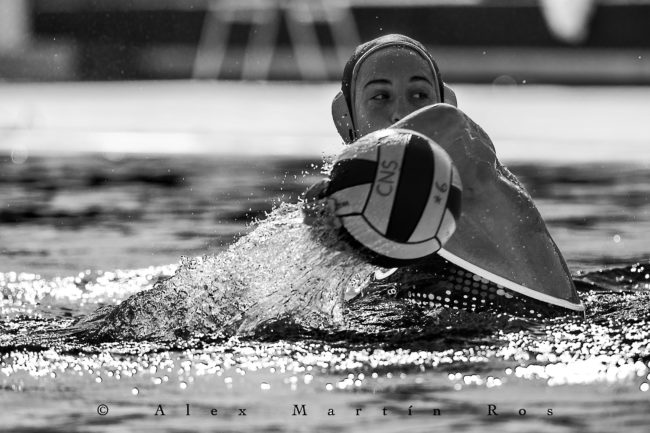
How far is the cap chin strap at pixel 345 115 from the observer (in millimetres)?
5367

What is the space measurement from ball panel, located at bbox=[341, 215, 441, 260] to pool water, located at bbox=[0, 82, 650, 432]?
24cm

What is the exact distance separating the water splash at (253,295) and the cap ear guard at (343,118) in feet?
2.30

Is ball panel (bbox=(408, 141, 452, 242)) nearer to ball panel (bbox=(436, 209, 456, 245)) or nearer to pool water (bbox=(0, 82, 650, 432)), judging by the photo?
ball panel (bbox=(436, 209, 456, 245))

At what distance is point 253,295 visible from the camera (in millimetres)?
4859

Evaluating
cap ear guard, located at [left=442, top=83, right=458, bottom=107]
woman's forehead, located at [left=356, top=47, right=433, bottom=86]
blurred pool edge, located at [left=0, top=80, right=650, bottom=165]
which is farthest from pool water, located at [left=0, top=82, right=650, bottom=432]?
blurred pool edge, located at [left=0, top=80, right=650, bottom=165]

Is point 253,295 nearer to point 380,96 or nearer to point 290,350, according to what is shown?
point 290,350

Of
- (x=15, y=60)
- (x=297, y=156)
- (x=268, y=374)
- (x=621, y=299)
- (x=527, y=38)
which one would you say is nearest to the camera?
(x=268, y=374)

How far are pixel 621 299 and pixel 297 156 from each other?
6932 millimetres

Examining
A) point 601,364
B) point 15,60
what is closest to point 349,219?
point 601,364

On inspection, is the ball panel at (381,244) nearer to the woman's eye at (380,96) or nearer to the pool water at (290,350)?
the pool water at (290,350)

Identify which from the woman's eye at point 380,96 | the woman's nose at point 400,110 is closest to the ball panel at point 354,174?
the woman's nose at point 400,110

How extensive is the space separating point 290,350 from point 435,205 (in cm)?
66

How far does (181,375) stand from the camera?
159 inches

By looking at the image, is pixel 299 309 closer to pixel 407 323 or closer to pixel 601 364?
pixel 407 323
